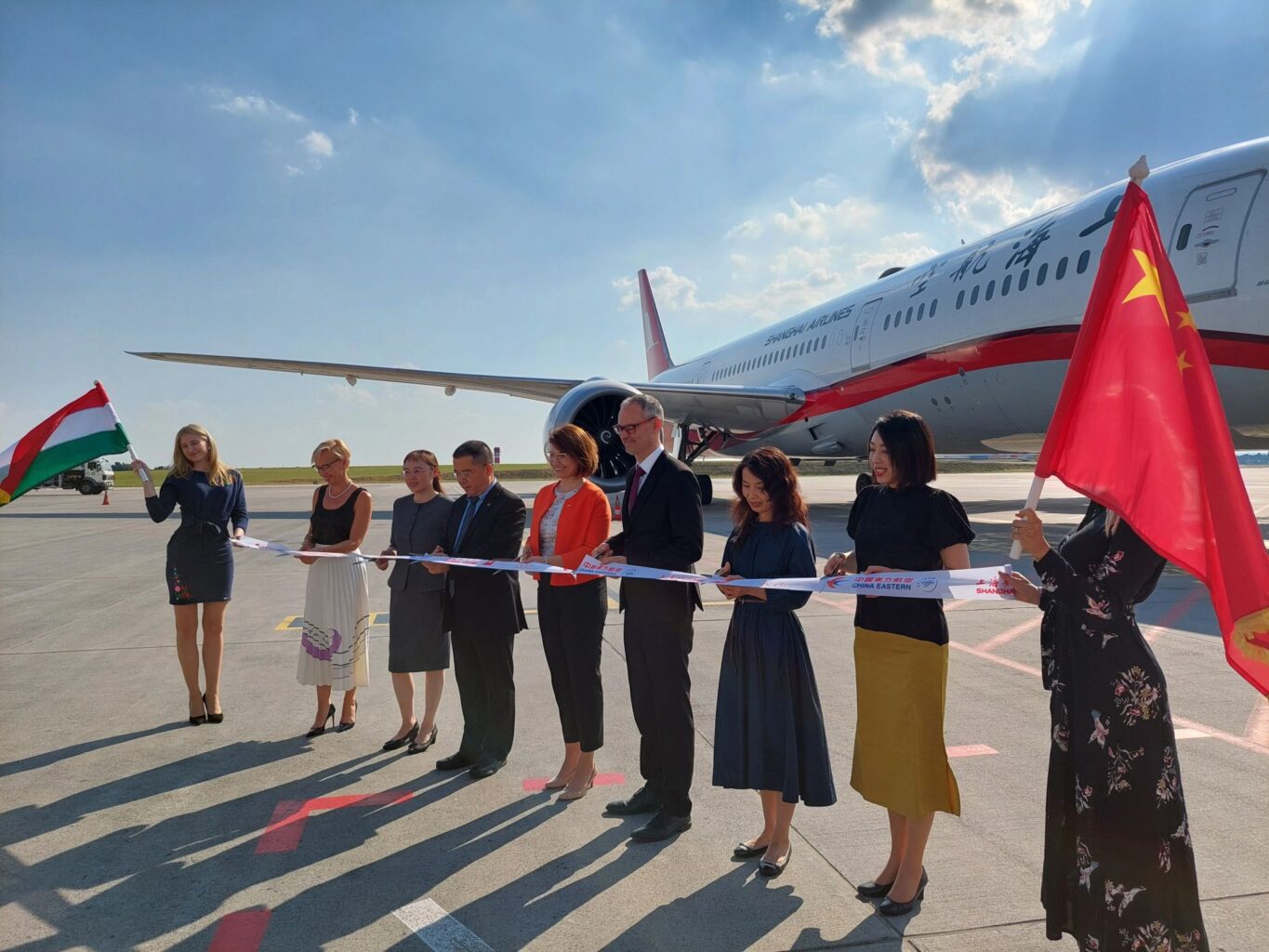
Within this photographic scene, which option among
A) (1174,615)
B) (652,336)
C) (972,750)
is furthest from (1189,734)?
(652,336)

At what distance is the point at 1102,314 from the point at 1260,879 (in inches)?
76.4

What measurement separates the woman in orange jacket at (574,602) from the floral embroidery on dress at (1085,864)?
195 cm

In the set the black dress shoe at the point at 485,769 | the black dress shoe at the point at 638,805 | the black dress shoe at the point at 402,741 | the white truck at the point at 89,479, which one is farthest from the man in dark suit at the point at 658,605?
the white truck at the point at 89,479

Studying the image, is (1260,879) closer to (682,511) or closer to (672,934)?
(672,934)

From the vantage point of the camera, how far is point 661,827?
10.5ft

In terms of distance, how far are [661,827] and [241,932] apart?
4.76ft

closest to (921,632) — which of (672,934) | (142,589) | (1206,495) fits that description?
(1206,495)

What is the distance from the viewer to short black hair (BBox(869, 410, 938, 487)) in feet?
9.17

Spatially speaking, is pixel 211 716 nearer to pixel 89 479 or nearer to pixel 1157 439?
pixel 1157 439

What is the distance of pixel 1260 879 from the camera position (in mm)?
2730

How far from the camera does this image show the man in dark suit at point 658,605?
11.2 feet

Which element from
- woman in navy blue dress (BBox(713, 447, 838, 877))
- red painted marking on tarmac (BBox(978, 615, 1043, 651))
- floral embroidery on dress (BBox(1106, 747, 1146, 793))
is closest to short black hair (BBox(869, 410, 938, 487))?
woman in navy blue dress (BBox(713, 447, 838, 877))

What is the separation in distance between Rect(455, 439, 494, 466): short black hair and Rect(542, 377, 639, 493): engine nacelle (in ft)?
28.0

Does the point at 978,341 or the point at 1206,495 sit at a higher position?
the point at 978,341
